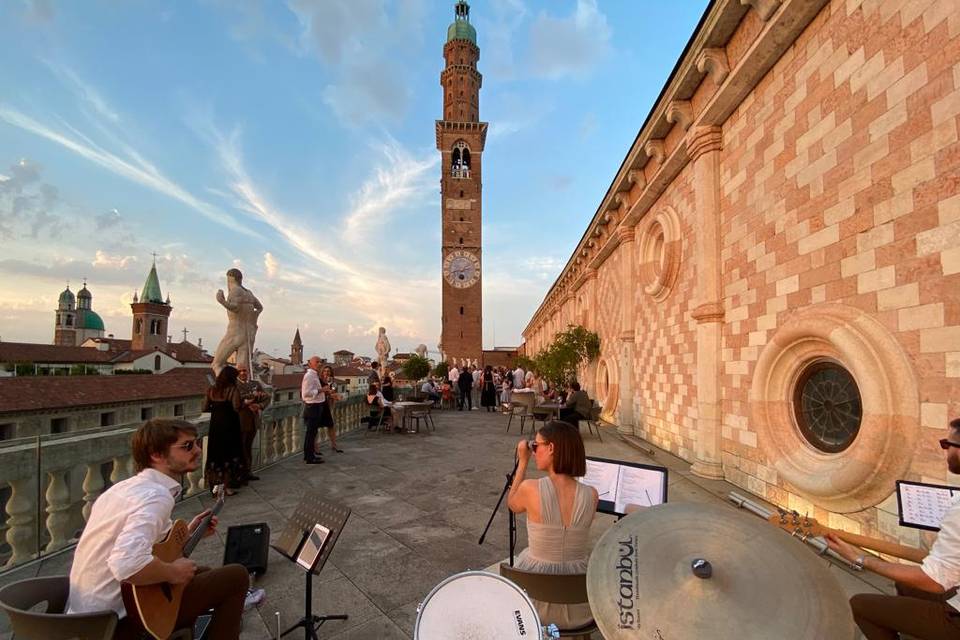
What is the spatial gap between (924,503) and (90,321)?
126 meters

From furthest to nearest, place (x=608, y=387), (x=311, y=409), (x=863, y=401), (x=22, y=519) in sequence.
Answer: (x=608, y=387)
(x=311, y=409)
(x=863, y=401)
(x=22, y=519)

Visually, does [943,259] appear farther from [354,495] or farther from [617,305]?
[617,305]

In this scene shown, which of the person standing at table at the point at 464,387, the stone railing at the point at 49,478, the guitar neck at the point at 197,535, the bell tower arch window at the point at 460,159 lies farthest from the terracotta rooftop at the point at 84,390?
the bell tower arch window at the point at 460,159

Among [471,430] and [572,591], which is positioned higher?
[572,591]

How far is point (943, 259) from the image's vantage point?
351 cm

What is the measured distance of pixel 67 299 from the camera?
96.2m

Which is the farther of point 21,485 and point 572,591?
point 21,485

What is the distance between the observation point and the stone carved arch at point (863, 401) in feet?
12.7

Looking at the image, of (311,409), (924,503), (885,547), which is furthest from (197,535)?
(311,409)

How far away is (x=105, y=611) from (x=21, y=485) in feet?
10.7

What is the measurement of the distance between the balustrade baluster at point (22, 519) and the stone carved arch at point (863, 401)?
7.48 meters

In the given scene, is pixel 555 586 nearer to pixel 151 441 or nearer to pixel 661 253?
pixel 151 441

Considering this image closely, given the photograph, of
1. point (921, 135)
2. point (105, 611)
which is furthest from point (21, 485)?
point (921, 135)

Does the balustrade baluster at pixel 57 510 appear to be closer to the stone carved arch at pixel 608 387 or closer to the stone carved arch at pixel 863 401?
the stone carved arch at pixel 863 401
